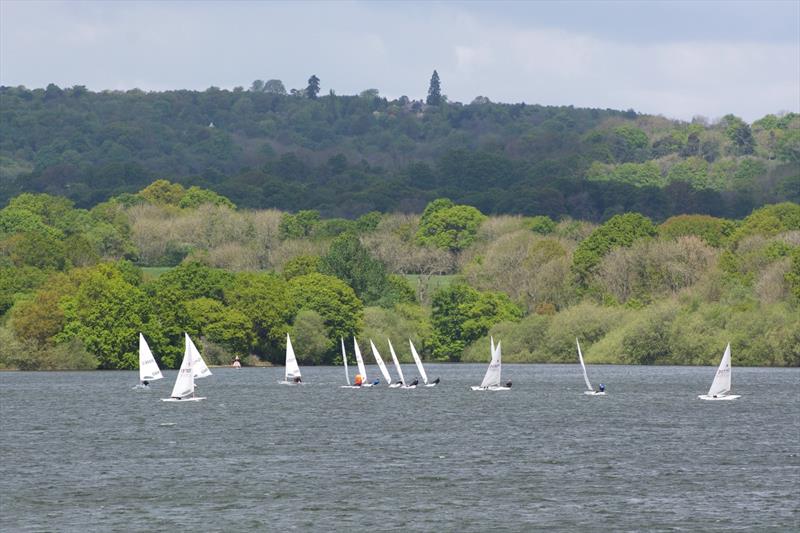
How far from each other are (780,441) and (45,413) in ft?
139

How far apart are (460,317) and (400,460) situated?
102 m

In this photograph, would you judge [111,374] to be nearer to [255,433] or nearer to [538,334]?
[538,334]

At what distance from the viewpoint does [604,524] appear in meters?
52.7

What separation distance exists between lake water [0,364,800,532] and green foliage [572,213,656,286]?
6731 cm

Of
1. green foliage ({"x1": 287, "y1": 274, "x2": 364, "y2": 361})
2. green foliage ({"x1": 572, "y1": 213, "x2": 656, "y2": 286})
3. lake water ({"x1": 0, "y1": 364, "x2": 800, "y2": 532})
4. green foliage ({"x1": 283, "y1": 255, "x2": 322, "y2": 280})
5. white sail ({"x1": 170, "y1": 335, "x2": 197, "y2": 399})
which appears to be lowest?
lake water ({"x1": 0, "y1": 364, "x2": 800, "y2": 532})

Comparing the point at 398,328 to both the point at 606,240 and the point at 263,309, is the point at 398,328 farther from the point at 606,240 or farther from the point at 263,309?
the point at 606,240

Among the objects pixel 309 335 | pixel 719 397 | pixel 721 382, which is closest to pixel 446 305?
pixel 309 335

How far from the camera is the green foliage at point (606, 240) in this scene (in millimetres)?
182625

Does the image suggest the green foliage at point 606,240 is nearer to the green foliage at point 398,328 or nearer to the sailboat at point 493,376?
the green foliage at point 398,328

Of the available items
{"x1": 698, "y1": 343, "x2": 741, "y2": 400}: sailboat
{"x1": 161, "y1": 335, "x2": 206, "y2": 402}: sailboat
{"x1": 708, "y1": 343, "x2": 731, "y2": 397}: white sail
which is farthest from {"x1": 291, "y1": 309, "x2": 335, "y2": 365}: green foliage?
{"x1": 708, "y1": 343, "x2": 731, "y2": 397}: white sail

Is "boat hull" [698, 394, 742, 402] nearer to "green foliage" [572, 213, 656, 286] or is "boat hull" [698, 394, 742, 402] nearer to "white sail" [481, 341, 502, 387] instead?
"white sail" [481, 341, 502, 387]

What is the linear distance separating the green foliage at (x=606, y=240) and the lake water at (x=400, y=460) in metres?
67.3

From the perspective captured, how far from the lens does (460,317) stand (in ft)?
565

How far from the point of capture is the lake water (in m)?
54.5
